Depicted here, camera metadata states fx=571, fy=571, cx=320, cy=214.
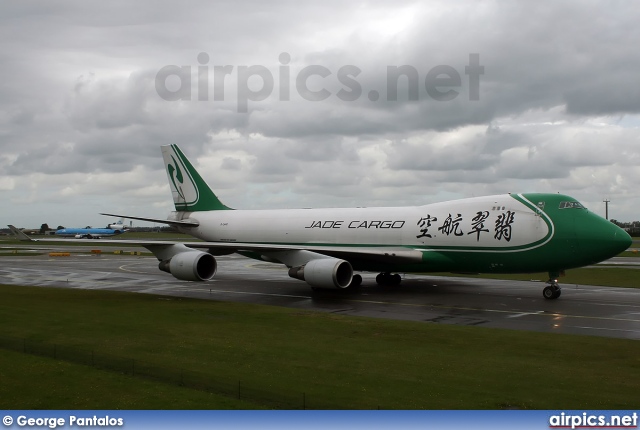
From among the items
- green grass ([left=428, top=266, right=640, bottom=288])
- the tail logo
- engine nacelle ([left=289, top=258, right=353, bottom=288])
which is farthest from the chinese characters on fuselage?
the tail logo

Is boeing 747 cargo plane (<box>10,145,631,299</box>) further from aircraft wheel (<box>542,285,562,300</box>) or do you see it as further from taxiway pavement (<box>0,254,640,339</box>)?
taxiway pavement (<box>0,254,640,339</box>)

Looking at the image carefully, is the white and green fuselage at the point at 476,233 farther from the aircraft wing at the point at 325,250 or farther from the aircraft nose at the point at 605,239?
the aircraft wing at the point at 325,250

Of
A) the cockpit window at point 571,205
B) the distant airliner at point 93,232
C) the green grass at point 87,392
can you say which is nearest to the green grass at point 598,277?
the cockpit window at point 571,205

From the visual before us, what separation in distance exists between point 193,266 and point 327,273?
6.60 metres

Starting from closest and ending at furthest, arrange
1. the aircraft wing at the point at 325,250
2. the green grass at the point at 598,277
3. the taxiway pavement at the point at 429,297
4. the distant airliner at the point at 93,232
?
the taxiway pavement at the point at 429,297, the aircraft wing at the point at 325,250, the green grass at the point at 598,277, the distant airliner at the point at 93,232

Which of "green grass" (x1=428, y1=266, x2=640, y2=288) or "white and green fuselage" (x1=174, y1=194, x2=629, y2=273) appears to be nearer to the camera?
"white and green fuselage" (x1=174, y1=194, x2=629, y2=273)

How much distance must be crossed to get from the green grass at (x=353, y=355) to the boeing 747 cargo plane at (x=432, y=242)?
5.36 metres

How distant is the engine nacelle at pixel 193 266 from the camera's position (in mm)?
27516

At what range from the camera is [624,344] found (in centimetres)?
1602

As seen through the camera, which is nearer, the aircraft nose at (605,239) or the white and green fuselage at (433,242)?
the aircraft nose at (605,239)

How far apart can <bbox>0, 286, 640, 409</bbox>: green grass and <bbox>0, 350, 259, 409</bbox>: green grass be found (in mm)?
78

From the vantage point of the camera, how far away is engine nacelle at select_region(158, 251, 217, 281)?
90.3 ft

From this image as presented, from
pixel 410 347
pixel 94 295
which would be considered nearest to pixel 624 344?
pixel 410 347

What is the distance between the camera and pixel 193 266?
27.5m
